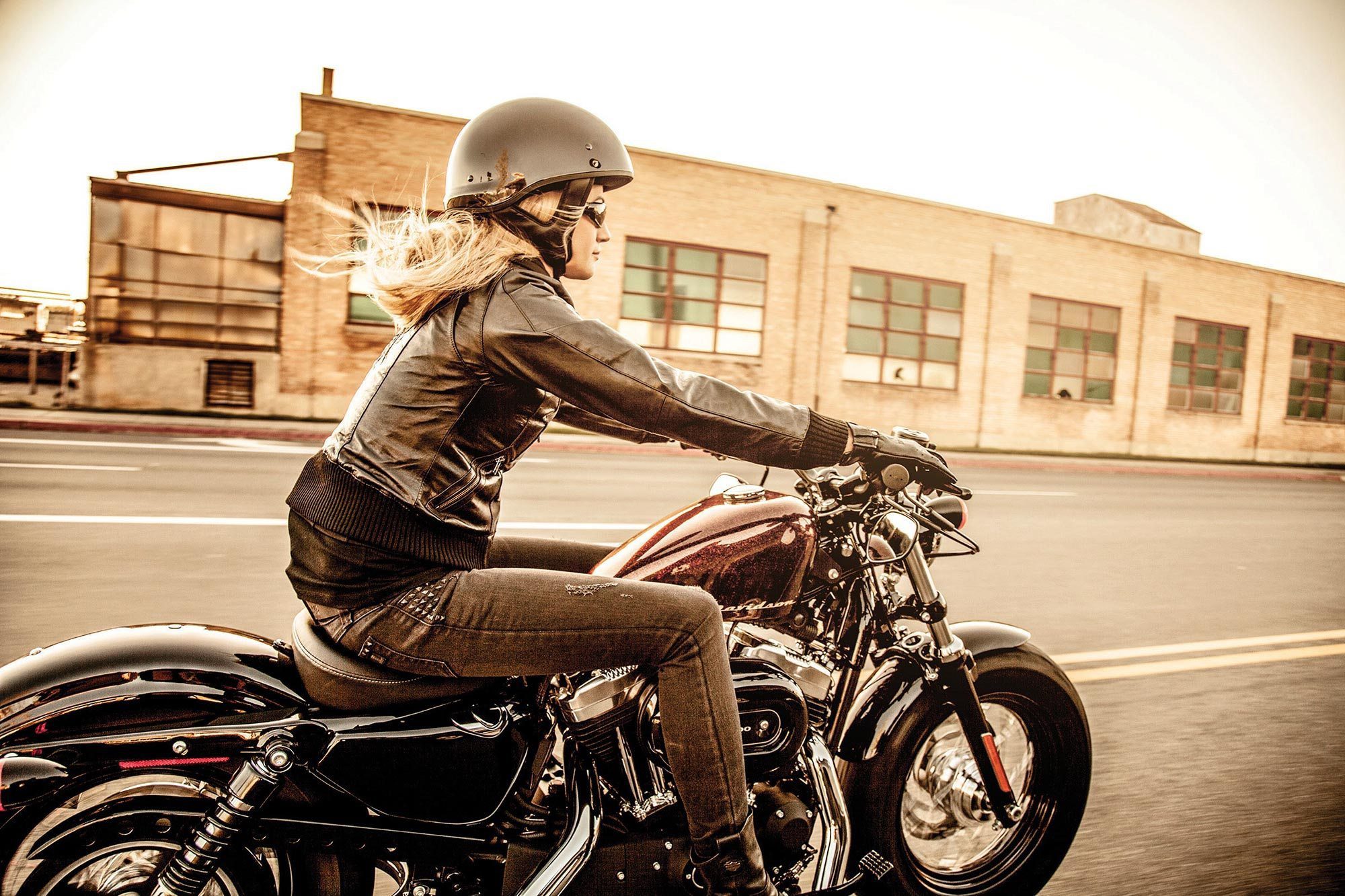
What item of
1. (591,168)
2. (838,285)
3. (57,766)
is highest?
(838,285)

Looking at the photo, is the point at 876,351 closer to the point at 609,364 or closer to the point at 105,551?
the point at 105,551

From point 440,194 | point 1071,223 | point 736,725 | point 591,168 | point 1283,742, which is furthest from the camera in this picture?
point 1071,223

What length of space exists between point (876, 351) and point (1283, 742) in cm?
2064

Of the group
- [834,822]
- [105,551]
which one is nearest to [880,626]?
[834,822]

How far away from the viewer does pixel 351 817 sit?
1.79 meters

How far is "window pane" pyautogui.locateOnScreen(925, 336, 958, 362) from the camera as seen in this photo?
24547 millimetres

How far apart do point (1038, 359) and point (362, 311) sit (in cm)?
1876

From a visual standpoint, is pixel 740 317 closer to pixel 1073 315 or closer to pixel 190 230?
pixel 1073 315

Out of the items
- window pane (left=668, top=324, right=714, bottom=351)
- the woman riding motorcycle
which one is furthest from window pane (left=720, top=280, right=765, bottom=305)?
the woman riding motorcycle

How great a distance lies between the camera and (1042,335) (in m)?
26.0

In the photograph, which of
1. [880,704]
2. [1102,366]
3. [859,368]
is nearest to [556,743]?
[880,704]

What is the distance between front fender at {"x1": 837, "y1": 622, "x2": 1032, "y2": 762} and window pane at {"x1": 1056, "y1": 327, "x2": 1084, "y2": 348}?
26.5m

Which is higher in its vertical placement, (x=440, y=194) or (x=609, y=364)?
(x=440, y=194)

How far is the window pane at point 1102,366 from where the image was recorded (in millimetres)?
26844
